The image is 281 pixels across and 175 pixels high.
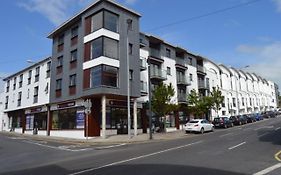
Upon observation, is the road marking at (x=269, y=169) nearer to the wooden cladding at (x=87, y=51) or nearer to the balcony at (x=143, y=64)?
the wooden cladding at (x=87, y=51)

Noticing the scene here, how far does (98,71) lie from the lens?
26828mm

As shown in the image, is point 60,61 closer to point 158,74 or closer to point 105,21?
point 105,21

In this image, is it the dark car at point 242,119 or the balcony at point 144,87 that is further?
the dark car at point 242,119

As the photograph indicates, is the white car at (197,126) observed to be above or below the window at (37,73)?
below

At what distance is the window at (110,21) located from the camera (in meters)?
28.0

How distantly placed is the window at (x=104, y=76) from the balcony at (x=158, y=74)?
7.98m

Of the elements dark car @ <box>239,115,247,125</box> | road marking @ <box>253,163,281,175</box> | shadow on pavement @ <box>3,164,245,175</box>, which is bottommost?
shadow on pavement @ <box>3,164,245,175</box>

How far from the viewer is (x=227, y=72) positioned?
6744cm

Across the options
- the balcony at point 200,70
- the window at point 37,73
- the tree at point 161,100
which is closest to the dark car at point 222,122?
the tree at point 161,100

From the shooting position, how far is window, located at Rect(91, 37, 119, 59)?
27031 millimetres

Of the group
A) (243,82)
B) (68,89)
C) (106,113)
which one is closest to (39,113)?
(68,89)

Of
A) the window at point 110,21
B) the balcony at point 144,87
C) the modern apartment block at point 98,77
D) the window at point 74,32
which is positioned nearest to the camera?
the modern apartment block at point 98,77

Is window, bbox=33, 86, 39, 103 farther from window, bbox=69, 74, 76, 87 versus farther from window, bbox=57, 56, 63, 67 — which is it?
window, bbox=69, 74, 76, 87

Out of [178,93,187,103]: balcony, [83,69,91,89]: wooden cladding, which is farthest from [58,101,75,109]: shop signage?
[178,93,187,103]: balcony
